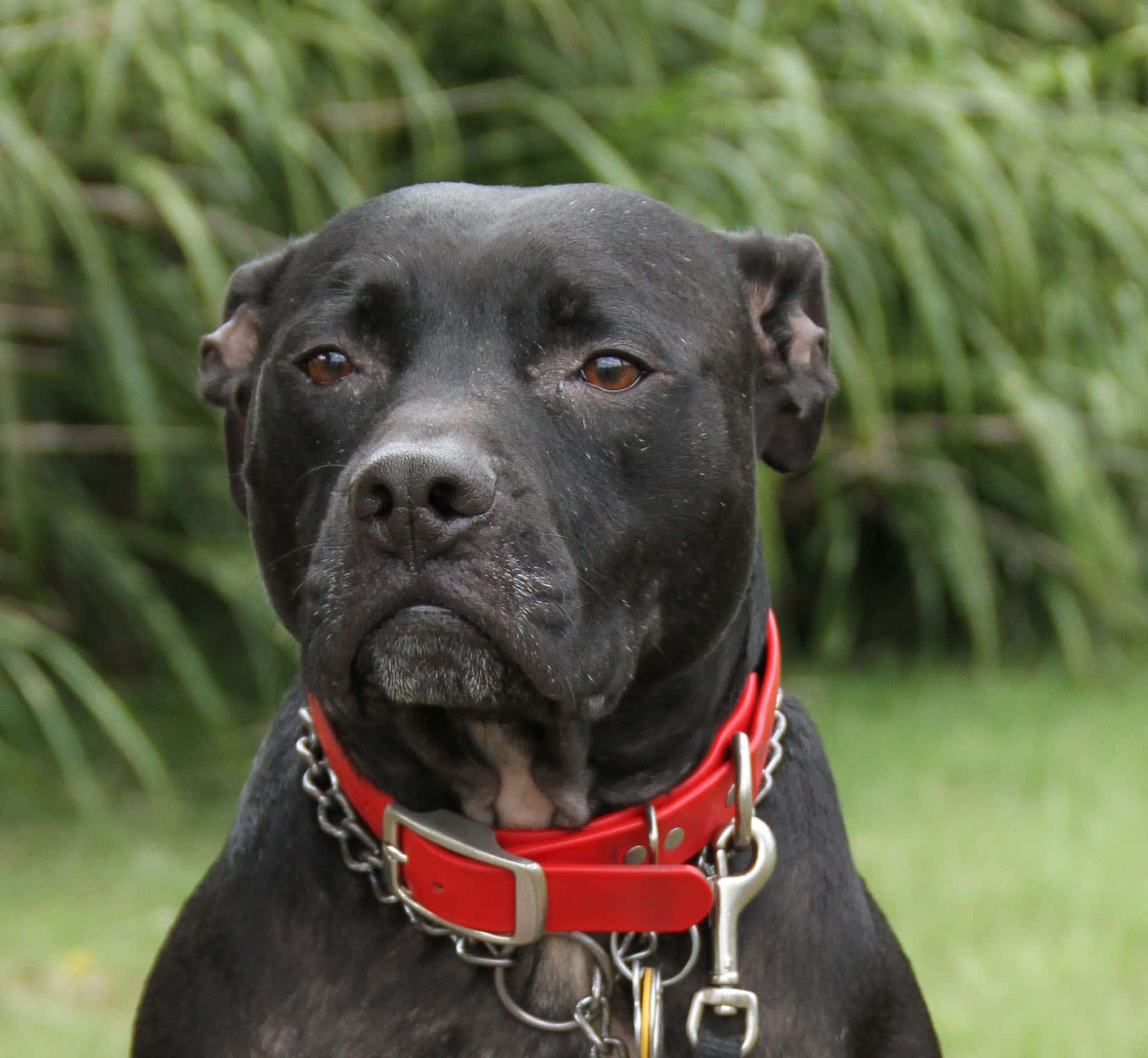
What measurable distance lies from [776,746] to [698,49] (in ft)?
13.7

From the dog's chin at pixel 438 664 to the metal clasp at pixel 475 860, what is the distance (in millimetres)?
178

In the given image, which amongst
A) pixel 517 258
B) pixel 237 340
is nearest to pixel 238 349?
pixel 237 340

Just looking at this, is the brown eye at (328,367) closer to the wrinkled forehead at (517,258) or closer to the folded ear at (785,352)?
the wrinkled forehead at (517,258)

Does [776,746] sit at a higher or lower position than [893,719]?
higher

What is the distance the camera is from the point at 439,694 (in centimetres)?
194

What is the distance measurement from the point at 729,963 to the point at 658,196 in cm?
347

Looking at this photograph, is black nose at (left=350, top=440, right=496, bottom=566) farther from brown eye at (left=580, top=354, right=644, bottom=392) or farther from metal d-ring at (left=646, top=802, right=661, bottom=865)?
metal d-ring at (left=646, top=802, right=661, bottom=865)

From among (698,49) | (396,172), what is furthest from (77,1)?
(698,49)

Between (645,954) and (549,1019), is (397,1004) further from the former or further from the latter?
(645,954)

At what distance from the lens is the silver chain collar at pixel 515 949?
2047mm

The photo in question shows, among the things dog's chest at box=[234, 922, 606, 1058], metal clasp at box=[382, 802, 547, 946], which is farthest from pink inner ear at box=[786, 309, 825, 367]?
dog's chest at box=[234, 922, 606, 1058]

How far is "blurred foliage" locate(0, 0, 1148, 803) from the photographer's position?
455 centimetres

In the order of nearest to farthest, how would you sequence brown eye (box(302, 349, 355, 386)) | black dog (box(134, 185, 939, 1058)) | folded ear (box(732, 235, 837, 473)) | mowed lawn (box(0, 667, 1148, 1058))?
1. black dog (box(134, 185, 939, 1058))
2. brown eye (box(302, 349, 355, 386))
3. folded ear (box(732, 235, 837, 473))
4. mowed lawn (box(0, 667, 1148, 1058))

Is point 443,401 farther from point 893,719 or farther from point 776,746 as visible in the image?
point 893,719
